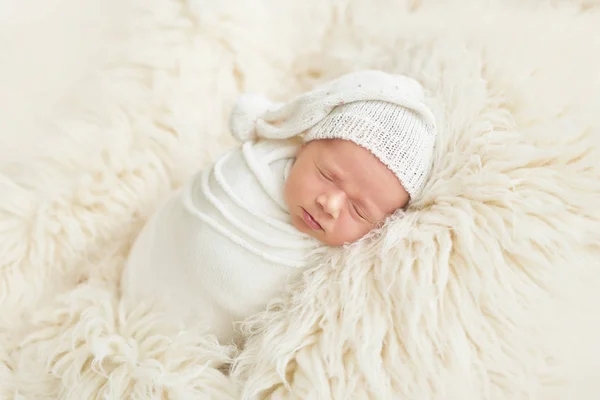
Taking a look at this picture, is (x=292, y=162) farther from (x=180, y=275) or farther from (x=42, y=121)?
(x=42, y=121)

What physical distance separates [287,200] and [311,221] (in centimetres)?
5

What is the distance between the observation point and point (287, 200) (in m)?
0.84

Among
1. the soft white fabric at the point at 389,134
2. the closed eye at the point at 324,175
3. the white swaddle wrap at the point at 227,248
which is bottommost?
the white swaddle wrap at the point at 227,248

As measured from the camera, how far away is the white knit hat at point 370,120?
794mm

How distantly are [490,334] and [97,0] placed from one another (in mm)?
1004

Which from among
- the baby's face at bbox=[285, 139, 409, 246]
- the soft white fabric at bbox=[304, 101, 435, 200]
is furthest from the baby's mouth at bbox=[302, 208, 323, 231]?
the soft white fabric at bbox=[304, 101, 435, 200]

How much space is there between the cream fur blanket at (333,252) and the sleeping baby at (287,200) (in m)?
0.03

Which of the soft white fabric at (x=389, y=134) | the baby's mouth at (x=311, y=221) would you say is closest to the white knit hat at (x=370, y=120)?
the soft white fabric at (x=389, y=134)

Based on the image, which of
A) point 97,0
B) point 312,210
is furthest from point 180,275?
point 97,0

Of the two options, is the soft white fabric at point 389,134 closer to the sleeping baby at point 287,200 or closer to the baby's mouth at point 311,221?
the sleeping baby at point 287,200

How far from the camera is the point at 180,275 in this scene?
2.80 feet

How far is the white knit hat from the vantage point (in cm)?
79

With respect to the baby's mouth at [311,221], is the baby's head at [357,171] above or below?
above

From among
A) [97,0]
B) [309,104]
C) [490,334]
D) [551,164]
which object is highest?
[97,0]
